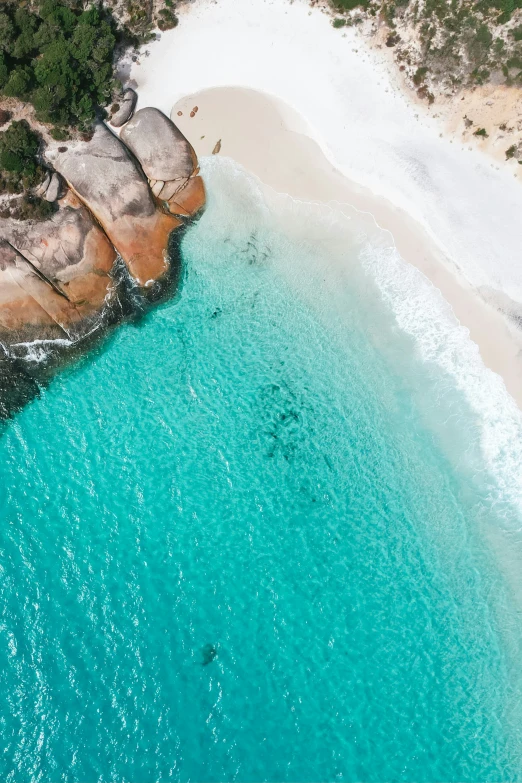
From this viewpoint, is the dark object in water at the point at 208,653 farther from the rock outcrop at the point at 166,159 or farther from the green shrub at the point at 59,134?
the green shrub at the point at 59,134

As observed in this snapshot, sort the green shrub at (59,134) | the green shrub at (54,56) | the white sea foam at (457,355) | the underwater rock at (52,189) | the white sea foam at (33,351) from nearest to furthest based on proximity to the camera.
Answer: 1. the green shrub at (54,56)
2. the white sea foam at (457,355)
3. the green shrub at (59,134)
4. the underwater rock at (52,189)
5. the white sea foam at (33,351)

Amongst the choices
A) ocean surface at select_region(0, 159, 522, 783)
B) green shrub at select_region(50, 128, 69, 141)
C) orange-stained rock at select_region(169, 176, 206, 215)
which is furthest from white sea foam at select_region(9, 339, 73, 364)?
green shrub at select_region(50, 128, 69, 141)

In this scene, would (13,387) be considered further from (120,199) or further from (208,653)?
(208,653)

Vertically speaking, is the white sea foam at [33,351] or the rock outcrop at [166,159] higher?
the rock outcrop at [166,159]

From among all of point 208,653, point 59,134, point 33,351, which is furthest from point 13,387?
point 208,653

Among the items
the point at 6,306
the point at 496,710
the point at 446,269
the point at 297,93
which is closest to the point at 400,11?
the point at 297,93

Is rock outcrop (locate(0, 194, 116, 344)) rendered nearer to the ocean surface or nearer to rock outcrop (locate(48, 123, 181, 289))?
rock outcrop (locate(48, 123, 181, 289))

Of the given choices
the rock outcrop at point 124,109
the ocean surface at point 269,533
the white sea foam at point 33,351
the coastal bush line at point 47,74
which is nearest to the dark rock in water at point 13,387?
the white sea foam at point 33,351
